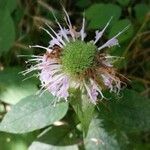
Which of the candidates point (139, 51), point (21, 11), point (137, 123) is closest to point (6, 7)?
Answer: point (21, 11)

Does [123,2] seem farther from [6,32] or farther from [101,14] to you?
[6,32]

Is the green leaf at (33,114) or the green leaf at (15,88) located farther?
the green leaf at (15,88)

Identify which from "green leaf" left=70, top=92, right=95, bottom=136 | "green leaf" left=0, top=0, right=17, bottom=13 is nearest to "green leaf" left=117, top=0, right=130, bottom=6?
"green leaf" left=0, top=0, right=17, bottom=13

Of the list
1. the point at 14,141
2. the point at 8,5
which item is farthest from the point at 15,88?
the point at 8,5

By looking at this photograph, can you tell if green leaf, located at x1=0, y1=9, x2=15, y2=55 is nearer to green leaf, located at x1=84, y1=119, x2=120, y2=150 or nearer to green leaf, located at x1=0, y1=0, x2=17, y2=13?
green leaf, located at x1=0, y1=0, x2=17, y2=13

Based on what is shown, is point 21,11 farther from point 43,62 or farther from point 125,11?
point 43,62

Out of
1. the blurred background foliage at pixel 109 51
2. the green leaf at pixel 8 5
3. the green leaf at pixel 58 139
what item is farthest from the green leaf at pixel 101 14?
the green leaf at pixel 58 139

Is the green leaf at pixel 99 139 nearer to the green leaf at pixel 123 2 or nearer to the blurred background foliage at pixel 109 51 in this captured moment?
the blurred background foliage at pixel 109 51

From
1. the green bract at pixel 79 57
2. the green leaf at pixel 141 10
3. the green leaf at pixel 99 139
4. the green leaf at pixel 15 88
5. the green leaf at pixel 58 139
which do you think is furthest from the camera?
the green leaf at pixel 141 10
